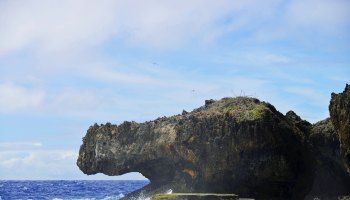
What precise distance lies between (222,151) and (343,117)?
35.5 ft

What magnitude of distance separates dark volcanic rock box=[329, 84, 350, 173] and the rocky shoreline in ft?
25.1

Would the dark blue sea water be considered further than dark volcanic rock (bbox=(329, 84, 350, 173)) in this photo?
Yes

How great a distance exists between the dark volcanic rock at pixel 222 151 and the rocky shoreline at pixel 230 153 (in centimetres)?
5

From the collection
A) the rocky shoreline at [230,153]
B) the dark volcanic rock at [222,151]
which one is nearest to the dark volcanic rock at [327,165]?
the rocky shoreline at [230,153]

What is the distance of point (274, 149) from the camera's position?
32312mm

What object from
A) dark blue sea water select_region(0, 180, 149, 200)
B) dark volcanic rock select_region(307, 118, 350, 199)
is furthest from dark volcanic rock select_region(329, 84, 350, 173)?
dark blue sea water select_region(0, 180, 149, 200)

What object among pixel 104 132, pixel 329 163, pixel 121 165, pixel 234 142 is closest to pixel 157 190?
pixel 121 165

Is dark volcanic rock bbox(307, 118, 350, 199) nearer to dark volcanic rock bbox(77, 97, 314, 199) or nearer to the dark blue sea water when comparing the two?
dark volcanic rock bbox(77, 97, 314, 199)

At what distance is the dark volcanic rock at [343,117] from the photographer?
922 inches

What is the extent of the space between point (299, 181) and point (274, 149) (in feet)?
10.8

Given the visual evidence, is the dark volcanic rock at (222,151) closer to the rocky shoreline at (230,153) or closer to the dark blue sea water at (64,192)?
the rocky shoreline at (230,153)

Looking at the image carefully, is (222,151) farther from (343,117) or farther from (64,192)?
(64,192)

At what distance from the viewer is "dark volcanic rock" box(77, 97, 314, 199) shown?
107ft

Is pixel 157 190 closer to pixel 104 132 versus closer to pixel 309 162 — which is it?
pixel 104 132
